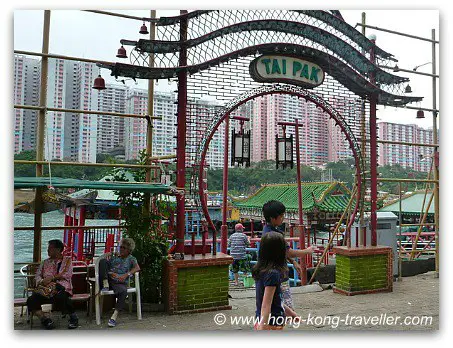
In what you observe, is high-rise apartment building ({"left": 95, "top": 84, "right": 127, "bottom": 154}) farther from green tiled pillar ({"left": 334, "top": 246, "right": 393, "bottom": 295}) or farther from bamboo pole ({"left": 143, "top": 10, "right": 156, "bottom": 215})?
green tiled pillar ({"left": 334, "top": 246, "right": 393, "bottom": 295})

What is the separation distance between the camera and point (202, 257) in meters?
5.23

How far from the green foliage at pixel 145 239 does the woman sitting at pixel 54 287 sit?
0.88 meters

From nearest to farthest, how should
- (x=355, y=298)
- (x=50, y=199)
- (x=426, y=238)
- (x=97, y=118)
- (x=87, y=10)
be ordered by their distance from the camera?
(x=50, y=199)
(x=87, y=10)
(x=97, y=118)
(x=355, y=298)
(x=426, y=238)

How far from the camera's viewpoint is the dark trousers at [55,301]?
4.33 m

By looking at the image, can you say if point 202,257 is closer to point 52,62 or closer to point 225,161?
point 225,161

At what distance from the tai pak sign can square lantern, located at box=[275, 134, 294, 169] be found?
829 mm

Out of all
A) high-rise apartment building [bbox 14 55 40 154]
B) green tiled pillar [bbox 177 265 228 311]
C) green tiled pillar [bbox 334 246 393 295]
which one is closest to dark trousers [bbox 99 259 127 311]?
green tiled pillar [bbox 177 265 228 311]

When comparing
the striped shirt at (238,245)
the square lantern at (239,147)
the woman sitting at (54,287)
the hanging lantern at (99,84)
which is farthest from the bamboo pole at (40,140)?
the striped shirt at (238,245)

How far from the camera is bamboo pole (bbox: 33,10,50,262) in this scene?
16.3ft

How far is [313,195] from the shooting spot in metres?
15.5

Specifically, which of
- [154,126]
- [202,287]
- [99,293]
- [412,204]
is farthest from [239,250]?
[412,204]

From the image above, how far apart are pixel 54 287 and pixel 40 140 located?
5.74 feet

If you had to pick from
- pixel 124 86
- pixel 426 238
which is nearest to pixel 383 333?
pixel 124 86

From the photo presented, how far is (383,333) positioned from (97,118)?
4288mm
